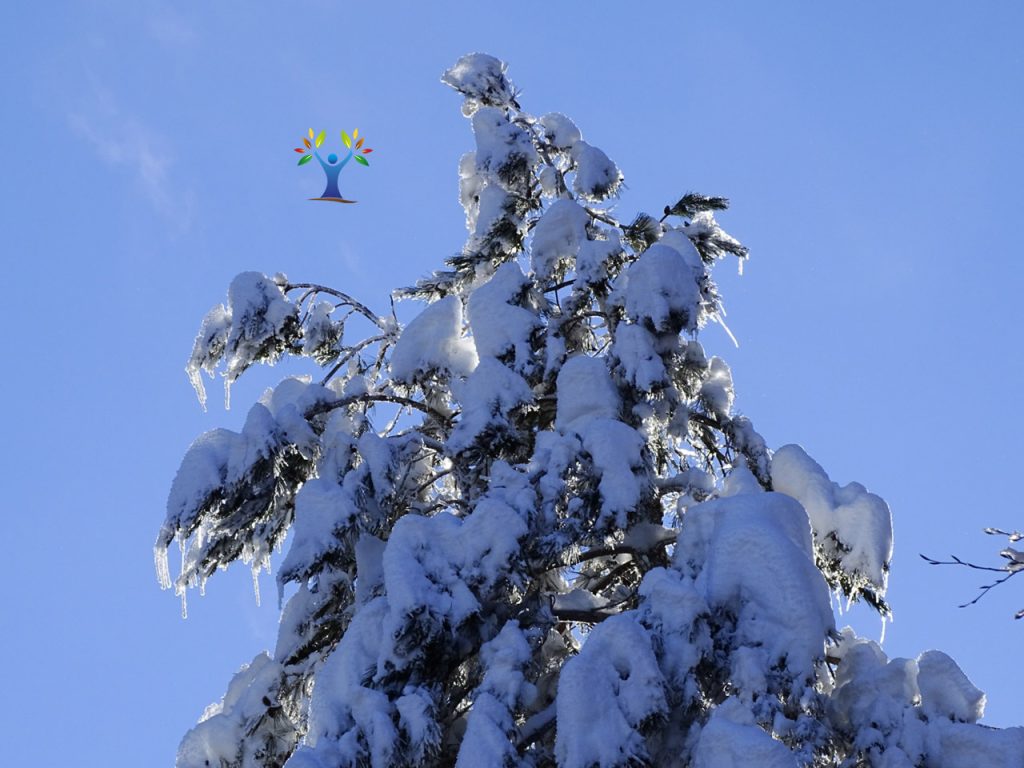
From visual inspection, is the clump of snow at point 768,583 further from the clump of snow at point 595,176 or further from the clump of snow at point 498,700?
the clump of snow at point 595,176

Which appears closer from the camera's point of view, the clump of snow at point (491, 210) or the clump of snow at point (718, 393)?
the clump of snow at point (718, 393)

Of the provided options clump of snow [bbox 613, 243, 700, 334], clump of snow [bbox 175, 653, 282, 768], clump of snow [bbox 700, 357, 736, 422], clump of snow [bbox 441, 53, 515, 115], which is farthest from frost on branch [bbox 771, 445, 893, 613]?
clump of snow [bbox 441, 53, 515, 115]

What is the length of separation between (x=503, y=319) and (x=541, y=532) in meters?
1.97

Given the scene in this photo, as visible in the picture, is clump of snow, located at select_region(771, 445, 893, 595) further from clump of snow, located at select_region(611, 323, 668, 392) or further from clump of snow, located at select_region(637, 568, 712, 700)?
clump of snow, located at select_region(637, 568, 712, 700)

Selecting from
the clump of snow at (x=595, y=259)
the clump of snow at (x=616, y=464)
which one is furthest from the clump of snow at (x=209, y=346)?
the clump of snow at (x=616, y=464)

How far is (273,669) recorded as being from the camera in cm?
842

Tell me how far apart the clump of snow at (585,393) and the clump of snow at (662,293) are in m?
0.48

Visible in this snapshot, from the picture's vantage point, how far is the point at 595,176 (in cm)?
999

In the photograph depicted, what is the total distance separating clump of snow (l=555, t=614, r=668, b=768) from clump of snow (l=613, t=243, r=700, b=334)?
8.72 feet

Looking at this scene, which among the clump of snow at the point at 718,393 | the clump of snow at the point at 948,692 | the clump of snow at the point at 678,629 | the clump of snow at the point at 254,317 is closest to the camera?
the clump of snow at the point at 678,629

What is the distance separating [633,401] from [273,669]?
315cm

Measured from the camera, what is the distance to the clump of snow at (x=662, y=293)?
848 centimetres

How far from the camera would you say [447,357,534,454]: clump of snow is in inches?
324

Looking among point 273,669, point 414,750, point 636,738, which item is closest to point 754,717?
point 636,738
